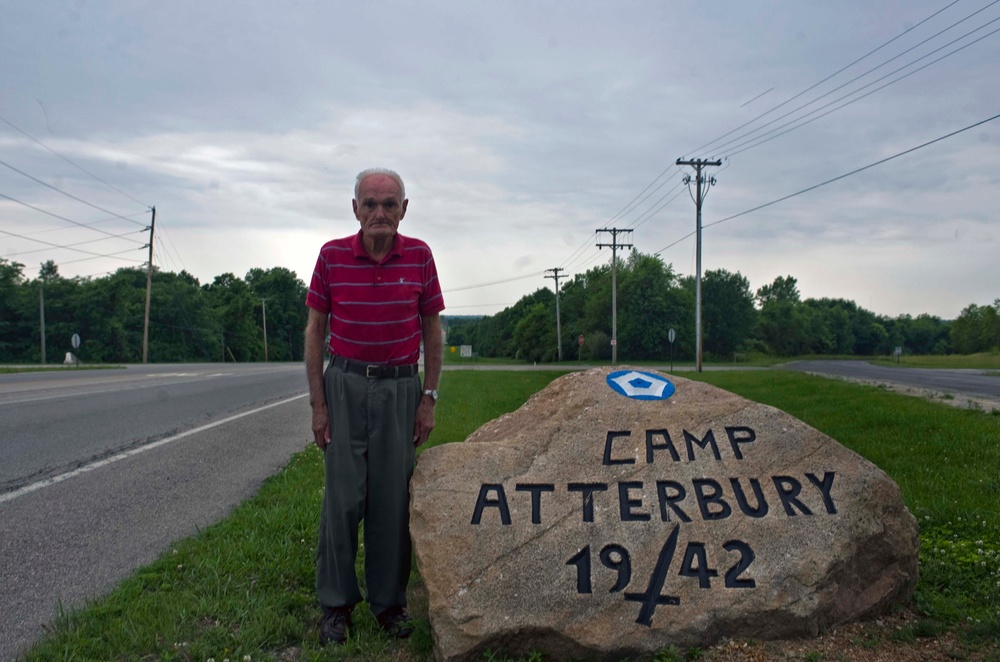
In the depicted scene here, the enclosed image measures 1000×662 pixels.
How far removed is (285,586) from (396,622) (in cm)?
82

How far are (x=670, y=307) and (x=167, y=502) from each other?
2730 inches

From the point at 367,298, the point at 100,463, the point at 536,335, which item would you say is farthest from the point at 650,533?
the point at 536,335

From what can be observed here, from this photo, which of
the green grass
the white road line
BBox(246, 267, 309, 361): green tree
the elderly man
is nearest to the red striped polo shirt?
the elderly man

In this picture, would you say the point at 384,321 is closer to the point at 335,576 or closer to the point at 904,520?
the point at 335,576

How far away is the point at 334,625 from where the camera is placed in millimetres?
3365

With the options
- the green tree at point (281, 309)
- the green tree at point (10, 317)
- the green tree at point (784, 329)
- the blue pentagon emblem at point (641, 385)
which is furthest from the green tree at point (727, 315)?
the blue pentagon emblem at point (641, 385)

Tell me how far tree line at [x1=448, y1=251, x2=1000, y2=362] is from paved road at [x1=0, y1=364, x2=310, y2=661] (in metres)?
44.2

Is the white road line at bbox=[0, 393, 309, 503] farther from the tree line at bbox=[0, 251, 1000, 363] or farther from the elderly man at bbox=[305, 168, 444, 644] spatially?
the tree line at bbox=[0, 251, 1000, 363]

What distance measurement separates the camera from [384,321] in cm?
340

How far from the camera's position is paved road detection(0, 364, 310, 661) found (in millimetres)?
4195

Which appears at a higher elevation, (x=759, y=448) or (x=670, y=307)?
(x=670, y=307)

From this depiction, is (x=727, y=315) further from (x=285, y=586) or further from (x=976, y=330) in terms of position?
(x=285, y=586)

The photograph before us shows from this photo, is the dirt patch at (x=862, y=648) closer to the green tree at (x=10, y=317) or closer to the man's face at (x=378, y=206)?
the man's face at (x=378, y=206)

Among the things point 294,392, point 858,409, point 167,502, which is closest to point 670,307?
point 294,392
